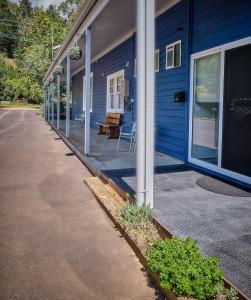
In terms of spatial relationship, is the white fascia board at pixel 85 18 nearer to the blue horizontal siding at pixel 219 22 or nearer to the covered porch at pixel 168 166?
the covered porch at pixel 168 166

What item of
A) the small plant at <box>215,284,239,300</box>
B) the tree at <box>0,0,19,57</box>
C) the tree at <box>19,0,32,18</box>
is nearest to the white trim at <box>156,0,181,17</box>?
the small plant at <box>215,284,239,300</box>

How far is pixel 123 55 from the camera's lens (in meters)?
11.0

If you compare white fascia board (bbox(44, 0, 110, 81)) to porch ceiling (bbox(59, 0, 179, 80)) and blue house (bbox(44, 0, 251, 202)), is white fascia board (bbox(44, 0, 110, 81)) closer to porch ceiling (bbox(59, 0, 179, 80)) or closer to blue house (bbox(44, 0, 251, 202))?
blue house (bbox(44, 0, 251, 202))

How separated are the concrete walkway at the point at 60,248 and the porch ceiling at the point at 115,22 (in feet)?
12.5

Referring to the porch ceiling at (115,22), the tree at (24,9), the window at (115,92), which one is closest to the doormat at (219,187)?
the porch ceiling at (115,22)

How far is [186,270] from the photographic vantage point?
230cm

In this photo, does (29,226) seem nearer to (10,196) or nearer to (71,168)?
(10,196)

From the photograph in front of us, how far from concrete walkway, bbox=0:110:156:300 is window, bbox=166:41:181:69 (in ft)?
10.6

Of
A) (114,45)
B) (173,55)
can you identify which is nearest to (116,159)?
(173,55)

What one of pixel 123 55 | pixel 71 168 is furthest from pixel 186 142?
pixel 123 55

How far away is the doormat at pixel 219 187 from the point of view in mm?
4601

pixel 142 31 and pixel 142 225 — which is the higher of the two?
pixel 142 31

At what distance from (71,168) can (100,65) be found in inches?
325

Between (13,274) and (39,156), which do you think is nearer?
(13,274)
